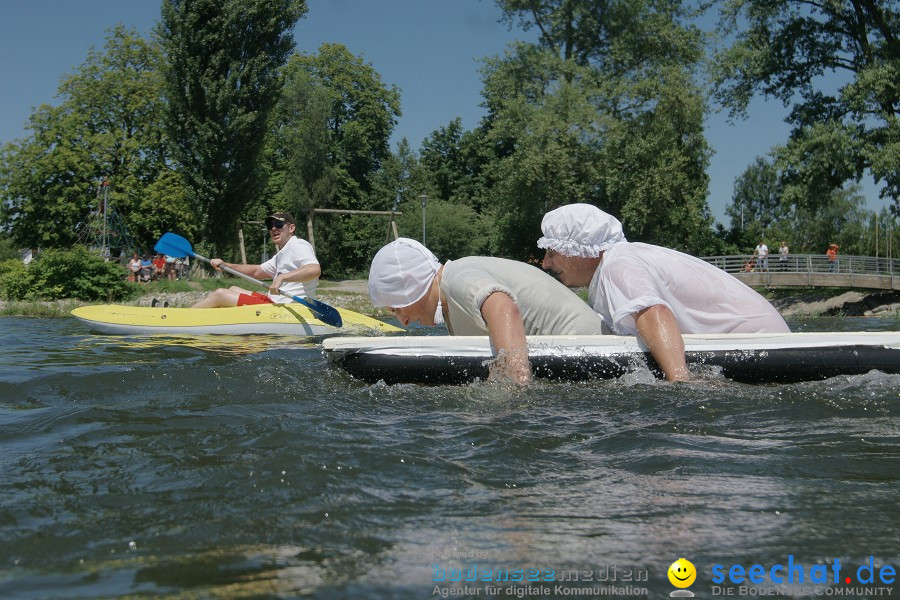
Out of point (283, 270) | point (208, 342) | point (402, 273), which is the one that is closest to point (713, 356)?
point (402, 273)

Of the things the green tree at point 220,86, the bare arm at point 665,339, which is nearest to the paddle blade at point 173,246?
the bare arm at point 665,339

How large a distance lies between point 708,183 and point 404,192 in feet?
57.4

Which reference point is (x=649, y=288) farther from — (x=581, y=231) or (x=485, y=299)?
(x=485, y=299)

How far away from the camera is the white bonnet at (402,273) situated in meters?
4.55

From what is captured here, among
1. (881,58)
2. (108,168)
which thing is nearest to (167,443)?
(881,58)

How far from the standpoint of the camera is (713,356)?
169 inches

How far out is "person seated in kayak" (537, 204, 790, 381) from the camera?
161 inches

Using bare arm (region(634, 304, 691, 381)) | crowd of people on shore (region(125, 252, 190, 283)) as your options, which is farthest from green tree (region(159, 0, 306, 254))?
bare arm (region(634, 304, 691, 381))

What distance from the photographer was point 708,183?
33562 mm

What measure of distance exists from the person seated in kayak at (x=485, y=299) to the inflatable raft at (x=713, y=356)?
7.2 inches

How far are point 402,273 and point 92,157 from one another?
39162 millimetres

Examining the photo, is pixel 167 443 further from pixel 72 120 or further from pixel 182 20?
pixel 72 120

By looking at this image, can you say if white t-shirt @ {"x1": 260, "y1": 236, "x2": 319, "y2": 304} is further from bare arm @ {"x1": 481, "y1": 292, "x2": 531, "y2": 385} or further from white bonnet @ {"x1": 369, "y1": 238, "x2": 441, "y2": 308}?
bare arm @ {"x1": 481, "y1": 292, "x2": 531, "y2": 385}

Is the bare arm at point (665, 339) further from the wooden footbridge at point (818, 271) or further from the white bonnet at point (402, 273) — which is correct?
the wooden footbridge at point (818, 271)
